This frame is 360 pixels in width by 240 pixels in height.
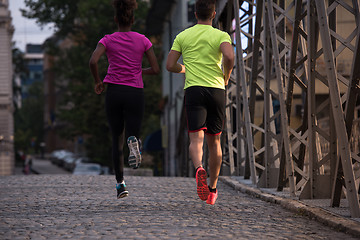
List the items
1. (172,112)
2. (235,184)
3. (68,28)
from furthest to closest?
1. (68,28)
2. (172,112)
3. (235,184)

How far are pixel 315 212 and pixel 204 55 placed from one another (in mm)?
1728

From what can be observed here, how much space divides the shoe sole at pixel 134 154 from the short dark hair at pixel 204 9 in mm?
1287

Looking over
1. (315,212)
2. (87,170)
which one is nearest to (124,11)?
(315,212)

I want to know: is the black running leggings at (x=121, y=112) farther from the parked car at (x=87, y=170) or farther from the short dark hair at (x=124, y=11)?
the parked car at (x=87, y=170)

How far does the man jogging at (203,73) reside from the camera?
24.4 ft

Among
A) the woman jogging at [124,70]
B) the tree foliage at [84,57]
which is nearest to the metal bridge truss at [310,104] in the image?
the woman jogging at [124,70]

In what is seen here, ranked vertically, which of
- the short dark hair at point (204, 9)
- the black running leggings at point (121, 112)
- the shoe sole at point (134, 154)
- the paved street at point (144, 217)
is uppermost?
the short dark hair at point (204, 9)

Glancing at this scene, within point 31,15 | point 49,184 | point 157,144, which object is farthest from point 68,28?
point 49,184

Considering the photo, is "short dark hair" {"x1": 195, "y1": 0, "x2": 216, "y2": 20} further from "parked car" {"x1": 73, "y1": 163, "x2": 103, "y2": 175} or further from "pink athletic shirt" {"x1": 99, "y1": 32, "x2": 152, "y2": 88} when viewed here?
"parked car" {"x1": 73, "y1": 163, "x2": 103, "y2": 175}

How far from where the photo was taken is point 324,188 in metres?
8.38

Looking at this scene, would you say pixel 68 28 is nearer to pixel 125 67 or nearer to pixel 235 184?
pixel 235 184

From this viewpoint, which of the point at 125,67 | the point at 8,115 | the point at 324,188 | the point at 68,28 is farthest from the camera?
the point at 8,115

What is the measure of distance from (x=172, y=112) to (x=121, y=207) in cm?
3329

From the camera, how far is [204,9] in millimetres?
7508
